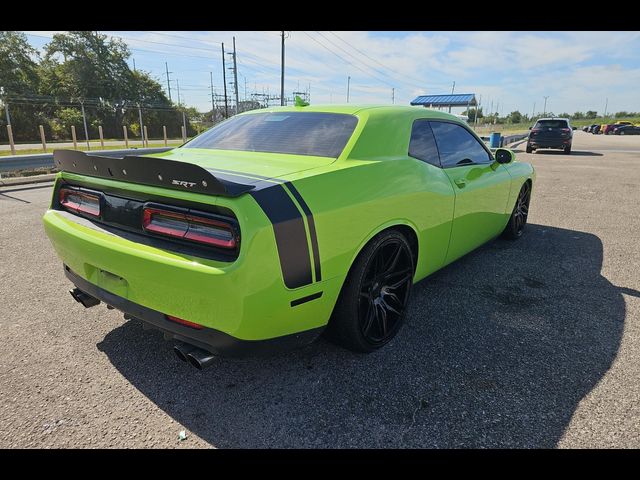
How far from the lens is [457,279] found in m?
3.77

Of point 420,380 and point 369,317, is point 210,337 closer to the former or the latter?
point 369,317

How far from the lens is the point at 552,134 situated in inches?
701

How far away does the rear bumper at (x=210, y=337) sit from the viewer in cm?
189

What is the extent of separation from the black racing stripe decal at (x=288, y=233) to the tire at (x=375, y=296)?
17.1 inches

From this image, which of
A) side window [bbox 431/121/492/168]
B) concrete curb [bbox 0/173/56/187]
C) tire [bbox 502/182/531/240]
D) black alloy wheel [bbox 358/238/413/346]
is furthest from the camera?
concrete curb [bbox 0/173/56/187]

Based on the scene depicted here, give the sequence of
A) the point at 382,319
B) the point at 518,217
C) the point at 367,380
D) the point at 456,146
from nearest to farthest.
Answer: the point at 367,380, the point at 382,319, the point at 456,146, the point at 518,217

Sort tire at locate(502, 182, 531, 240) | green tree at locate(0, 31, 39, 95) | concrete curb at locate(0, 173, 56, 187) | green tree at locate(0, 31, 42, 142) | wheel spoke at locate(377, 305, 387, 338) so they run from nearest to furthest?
wheel spoke at locate(377, 305, 387, 338), tire at locate(502, 182, 531, 240), concrete curb at locate(0, 173, 56, 187), green tree at locate(0, 31, 42, 142), green tree at locate(0, 31, 39, 95)

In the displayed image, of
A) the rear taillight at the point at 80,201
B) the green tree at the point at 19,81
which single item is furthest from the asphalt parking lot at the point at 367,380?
the green tree at the point at 19,81

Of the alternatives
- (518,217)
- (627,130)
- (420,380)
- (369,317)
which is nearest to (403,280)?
(369,317)

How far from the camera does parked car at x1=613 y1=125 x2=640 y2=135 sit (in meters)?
50.2

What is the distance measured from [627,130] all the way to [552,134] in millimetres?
43395

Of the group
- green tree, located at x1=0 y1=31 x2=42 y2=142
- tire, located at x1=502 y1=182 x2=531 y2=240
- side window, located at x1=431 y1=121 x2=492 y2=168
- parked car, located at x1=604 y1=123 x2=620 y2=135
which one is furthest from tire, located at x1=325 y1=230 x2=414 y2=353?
parked car, located at x1=604 y1=123 x2=620 y2=135

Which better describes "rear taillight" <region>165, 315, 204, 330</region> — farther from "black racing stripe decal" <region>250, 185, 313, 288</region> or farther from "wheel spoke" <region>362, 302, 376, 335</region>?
"wheel spoke" <region>362, 302, 376, 335</region>
